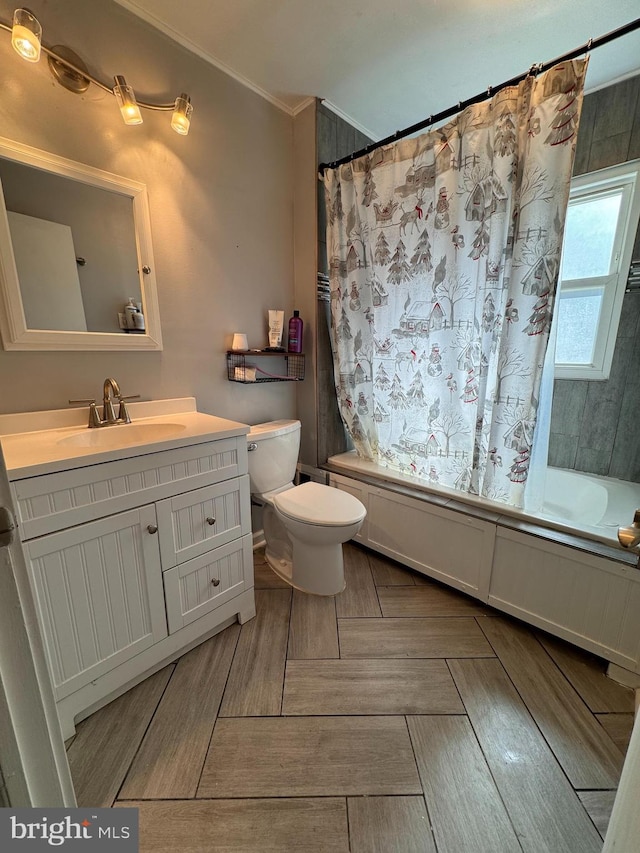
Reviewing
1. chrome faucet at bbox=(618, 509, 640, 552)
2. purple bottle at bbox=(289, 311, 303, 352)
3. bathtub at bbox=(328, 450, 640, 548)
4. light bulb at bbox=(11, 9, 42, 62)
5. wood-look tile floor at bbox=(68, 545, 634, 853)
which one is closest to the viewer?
chrome faucet at bbox=(618, 509, 640, 552)

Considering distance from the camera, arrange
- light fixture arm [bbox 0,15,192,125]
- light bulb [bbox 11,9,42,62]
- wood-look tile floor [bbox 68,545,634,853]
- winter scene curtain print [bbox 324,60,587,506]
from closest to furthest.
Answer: wood-look tile floor [bbox 68,545,634,853] < light bulb [bbox 11,9,42,62] < light fixture arm [bbox 0,15,192,125] < winter scene curtain print [bbox 324,60,587,506]

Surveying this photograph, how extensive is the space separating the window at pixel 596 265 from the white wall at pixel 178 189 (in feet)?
5.33

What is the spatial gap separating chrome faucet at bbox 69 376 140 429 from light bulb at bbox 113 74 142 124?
0.98 m

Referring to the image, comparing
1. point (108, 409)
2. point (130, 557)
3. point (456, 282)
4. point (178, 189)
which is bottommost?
point (130, 557)

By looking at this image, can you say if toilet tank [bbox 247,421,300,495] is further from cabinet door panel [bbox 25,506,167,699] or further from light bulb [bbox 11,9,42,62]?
light bulb [bbox 11,9,42,62]

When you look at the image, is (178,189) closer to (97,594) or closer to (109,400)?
(109,400)

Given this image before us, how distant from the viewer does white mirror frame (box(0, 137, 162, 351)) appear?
3.97 feet

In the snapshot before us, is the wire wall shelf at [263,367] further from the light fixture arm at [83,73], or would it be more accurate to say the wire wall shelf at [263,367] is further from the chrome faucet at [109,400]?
the light fixture arm at [83,73]

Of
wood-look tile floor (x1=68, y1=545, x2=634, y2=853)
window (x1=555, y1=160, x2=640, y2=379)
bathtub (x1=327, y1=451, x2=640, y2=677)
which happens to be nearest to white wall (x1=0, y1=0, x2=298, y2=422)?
bathtub (x1=327, y1=451, x2=640, y2=677)

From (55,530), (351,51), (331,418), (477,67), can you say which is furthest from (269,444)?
(477,67)

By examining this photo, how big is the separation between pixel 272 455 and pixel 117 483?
819 millimetres

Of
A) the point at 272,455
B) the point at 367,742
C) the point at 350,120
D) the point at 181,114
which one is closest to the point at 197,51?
the point at 181,114

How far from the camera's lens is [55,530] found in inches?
39.4

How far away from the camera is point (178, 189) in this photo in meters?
1.59
